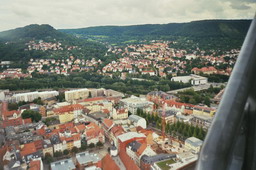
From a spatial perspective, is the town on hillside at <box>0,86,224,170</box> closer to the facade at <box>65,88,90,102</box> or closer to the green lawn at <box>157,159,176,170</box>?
the green lawn at <box>157,159,176,170</box>

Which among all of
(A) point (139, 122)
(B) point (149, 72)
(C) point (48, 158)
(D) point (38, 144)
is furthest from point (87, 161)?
(B) point (149, 72)

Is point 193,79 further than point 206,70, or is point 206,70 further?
point 206,70

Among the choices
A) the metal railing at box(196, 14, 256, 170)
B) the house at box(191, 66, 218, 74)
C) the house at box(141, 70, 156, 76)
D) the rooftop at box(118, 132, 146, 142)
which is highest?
the metal railing at box(196, 14, 256, 170)

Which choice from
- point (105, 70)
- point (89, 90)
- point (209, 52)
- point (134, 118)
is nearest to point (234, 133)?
point (134, 118)

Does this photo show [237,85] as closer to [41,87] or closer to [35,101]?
[35,101]

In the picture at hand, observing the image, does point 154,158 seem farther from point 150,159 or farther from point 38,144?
point 38,144

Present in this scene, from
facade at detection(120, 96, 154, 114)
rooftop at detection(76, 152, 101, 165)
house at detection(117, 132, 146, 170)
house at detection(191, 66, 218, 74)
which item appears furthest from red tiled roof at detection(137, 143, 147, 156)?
house at detection(191, 66, 218, 74)
